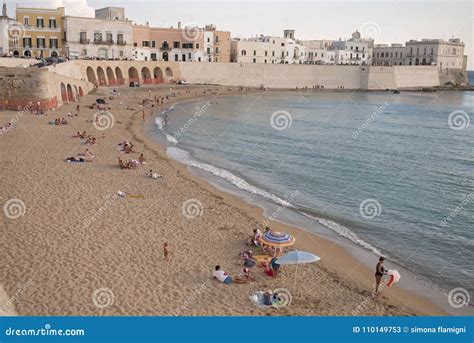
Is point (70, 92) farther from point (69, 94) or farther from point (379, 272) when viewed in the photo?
point (379, 272)

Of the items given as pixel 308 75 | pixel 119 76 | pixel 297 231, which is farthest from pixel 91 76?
pixel 297 231

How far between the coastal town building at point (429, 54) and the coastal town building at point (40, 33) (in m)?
77.3

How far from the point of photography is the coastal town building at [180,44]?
230 feet

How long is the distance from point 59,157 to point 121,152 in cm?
374

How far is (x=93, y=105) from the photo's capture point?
42.2m

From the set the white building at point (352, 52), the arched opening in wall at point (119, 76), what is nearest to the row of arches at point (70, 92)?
the arched opening in wall at point (119, 76)

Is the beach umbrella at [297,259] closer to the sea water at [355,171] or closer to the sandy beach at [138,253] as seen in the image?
the sandy beach at [138,253]

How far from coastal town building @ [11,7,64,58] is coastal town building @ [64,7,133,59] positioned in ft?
3.60

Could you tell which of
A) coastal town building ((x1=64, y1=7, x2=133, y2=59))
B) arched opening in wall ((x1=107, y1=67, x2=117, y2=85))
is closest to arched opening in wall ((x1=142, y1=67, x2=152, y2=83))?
coastal town building ((x1=64, y1=7, x2=133, y2=59))

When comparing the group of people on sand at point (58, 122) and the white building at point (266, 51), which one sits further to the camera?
the white building at point (266, 51)

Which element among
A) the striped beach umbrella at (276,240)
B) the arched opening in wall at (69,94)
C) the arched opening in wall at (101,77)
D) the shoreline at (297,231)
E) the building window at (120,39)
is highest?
the building window at (120,39)

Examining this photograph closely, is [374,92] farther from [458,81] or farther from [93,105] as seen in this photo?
[93,105]

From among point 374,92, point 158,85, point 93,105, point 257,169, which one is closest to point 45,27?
point 158,85

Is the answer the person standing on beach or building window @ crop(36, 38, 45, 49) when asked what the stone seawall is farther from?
the person standing on beach
